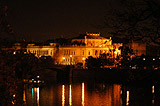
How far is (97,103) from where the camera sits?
2667cm

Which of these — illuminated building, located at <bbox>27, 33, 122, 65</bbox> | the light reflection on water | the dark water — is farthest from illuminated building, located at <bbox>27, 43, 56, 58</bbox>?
the dark water

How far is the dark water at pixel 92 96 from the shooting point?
87.1ft

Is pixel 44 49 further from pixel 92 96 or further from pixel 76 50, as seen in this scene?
pixel 92 96

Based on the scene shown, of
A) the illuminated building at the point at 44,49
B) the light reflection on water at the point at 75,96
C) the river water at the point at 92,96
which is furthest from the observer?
the illuminated building at the point at 44,49

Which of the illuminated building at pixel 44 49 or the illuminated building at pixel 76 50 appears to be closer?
the illuminated building at pixel 76 50

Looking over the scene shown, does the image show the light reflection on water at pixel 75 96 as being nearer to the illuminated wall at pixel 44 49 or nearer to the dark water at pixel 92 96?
the dark water at pixel 92 96

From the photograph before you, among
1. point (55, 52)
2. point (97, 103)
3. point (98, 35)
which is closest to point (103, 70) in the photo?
point (97, 103)

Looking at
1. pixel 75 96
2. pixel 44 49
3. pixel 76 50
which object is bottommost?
pixel 75 96

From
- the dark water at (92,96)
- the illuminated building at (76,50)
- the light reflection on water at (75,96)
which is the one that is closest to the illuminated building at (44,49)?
the illuminated building at (76,50)

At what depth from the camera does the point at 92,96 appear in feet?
102

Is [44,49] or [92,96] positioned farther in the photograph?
[44,49]

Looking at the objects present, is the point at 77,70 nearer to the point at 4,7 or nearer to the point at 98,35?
the point at 98,35

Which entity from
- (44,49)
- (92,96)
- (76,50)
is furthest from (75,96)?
(44,49)

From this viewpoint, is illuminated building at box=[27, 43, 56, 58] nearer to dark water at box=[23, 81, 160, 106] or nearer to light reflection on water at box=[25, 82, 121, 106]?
light reflection on water at box=[25, 82, 121, 106]
